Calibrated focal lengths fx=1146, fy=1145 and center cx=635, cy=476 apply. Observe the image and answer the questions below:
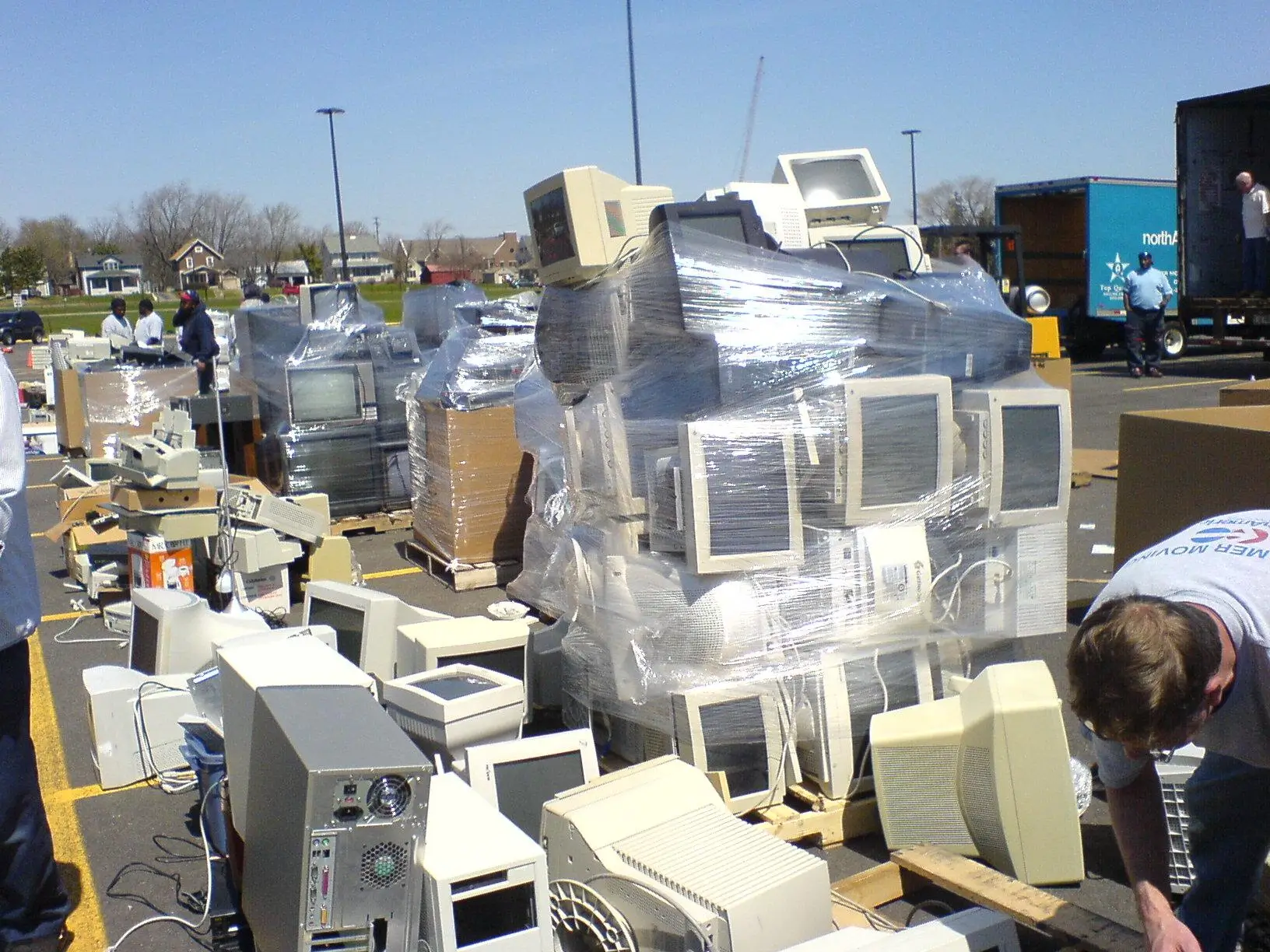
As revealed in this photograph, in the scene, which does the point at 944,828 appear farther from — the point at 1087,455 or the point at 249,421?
the point at 249,421

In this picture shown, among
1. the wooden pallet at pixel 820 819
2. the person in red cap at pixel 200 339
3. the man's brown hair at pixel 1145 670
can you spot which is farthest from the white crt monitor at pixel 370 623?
the person in red cap at pixel 200 339

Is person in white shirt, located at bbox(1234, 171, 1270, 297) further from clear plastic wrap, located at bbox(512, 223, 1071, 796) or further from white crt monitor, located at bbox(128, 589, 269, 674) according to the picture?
white crt monitor, located at bbox(128, 589, 269, 674)

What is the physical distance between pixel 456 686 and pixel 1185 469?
292cm

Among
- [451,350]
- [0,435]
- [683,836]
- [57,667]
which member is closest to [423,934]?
[683,836]

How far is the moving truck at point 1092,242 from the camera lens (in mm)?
16484

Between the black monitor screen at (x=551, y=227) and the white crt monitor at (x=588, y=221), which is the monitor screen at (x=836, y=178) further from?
the black monitor screen at (x=551, y=227)

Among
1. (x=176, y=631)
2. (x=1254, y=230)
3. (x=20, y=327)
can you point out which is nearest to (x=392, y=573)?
(x=176, y=631)

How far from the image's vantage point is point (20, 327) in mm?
35000

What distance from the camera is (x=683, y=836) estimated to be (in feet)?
9.36

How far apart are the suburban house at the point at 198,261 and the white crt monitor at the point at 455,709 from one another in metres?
51.2

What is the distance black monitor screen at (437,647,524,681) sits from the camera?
406 cm

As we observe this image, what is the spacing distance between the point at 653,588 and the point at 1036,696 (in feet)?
4.08

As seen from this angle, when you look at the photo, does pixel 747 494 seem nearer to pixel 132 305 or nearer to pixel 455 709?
pixel 455 709

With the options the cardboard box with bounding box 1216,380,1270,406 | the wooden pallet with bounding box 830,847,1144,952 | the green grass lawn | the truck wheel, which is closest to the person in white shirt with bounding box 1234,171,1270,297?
the truck wheel
